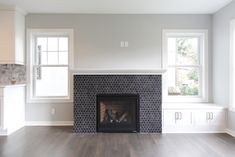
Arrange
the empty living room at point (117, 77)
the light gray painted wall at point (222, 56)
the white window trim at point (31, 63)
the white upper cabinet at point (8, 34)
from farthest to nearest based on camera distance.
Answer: the white window trim at point (31, 63)
the white upper cabinet at point (8, 34)
the light gray painted wall at point (222, 56)
the empty living room at point (117, 77)

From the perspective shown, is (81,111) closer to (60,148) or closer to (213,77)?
(60,148)

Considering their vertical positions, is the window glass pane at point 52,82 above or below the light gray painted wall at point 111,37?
below

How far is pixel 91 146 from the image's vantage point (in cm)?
393

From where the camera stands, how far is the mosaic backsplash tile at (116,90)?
4887 mm

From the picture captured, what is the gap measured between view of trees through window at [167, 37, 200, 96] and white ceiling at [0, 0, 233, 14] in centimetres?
71

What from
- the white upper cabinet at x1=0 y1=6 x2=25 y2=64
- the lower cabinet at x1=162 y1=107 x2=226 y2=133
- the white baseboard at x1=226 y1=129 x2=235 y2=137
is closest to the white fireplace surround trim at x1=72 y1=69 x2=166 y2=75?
the lower cabinet at x1=162 y1=107 x2=226 y2=133

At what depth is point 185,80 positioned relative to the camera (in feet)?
18.6

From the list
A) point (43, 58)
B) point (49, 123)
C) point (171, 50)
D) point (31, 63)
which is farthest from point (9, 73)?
point (171, 50)

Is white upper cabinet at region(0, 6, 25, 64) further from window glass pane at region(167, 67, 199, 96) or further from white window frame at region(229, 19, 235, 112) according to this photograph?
white window frame at region(229, 19, 235, 112)

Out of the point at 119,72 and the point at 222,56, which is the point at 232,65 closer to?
the point at 222,56

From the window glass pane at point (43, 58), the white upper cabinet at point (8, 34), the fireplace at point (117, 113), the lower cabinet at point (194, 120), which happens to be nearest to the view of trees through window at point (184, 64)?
the lower cabinet at point (194, 120)

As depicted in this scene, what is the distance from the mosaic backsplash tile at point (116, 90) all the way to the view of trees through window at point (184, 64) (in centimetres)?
91

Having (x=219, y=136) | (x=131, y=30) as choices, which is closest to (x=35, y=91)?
(x=131, y=30)

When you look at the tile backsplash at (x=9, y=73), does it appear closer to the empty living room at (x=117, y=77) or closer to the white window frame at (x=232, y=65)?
the empty living room at (x=117, y=77)
